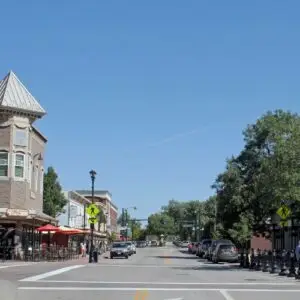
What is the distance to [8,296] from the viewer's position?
17.7 metres

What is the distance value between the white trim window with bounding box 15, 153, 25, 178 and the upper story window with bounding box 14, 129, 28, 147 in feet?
2.63

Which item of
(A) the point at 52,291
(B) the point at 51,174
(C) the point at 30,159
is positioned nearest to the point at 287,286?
(A) the point at 52,291

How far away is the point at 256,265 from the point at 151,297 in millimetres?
22410

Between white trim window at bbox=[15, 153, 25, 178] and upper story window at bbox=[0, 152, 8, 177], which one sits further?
white trim window at bbox=[15, 153, 25, 178]

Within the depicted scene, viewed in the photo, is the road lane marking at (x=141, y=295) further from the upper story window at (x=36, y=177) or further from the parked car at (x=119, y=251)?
the parked car at (x=119, y=251)

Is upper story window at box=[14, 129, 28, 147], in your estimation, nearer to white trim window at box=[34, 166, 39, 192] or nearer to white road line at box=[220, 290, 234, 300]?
white trim window at box=[34, 166, 39, 192]

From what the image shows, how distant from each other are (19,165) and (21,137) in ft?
6.70

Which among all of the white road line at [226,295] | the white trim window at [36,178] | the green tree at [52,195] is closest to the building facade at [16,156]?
the white trim window at [36,178]

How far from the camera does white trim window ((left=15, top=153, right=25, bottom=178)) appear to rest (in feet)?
153

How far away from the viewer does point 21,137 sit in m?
46.7

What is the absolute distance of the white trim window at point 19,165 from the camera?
4653 centimetres

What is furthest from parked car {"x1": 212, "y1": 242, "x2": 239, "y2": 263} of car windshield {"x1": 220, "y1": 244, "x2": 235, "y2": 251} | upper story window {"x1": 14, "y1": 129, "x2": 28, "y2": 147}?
upper story window {"x1": 14, "y1": 129, "x2": 28, "y2": 147}

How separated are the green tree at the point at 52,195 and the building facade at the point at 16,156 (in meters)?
23.8

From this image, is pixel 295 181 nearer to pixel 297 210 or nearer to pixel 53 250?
pixel 297 210
